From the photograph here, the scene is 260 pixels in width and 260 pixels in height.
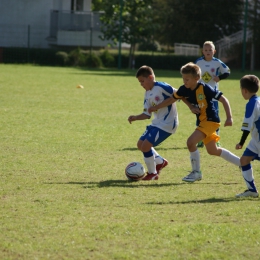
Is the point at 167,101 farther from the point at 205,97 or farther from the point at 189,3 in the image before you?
the point at 189,3

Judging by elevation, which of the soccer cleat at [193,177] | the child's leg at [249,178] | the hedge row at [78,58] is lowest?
the hedge row at [78,58]

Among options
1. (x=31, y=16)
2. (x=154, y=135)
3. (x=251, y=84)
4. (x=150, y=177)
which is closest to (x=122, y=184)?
(x=150, y=177)

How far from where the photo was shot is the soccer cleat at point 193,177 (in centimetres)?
788

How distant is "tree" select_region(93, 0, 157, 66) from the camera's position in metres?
38.5

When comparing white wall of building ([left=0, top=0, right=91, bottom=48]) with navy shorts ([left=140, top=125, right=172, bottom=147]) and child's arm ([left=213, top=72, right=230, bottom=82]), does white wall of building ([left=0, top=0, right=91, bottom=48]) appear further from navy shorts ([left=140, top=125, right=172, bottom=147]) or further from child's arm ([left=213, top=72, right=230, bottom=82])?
navy shorts ([left=140, top=125, right=172, bottom=147])

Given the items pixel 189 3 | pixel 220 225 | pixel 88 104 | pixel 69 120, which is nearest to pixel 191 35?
pixel 189 3

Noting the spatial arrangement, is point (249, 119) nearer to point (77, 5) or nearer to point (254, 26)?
point (254, 26)

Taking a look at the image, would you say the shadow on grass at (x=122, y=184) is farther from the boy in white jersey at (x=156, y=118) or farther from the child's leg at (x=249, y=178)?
the child's leg at (x=249, y=178)

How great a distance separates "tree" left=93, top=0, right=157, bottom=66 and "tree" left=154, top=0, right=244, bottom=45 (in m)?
5.32

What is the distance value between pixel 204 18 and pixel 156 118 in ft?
121

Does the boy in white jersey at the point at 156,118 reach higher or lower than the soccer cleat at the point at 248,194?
higher

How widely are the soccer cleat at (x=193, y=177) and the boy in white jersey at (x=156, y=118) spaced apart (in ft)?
1.36

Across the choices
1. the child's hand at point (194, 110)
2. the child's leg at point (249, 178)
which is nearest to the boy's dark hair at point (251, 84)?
the child's leg at point (249, 178)

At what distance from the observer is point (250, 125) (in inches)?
264
